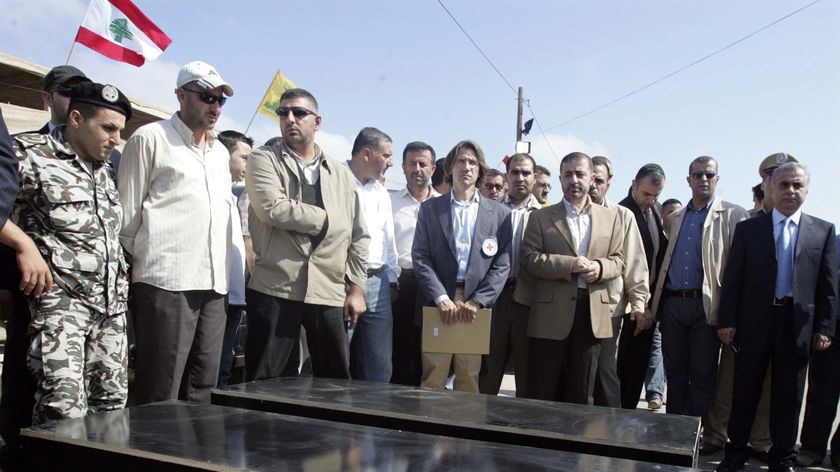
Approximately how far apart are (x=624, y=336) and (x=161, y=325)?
349 cm

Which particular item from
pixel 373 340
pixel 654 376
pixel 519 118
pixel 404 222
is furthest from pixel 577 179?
pixel 519 118

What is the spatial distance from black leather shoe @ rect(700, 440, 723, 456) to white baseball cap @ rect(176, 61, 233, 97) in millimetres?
3938

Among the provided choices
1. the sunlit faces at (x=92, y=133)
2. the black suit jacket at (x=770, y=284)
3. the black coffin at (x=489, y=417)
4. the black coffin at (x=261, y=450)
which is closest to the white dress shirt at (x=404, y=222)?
the black coffin at (x=489, y=417)

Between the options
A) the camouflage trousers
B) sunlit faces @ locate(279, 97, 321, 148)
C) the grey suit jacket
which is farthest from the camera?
the grey suit jacket

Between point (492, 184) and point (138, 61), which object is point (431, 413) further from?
point (138, 61)

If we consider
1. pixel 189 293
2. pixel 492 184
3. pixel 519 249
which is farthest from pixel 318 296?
pixel 492 184

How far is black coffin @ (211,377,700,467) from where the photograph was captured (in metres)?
2.13

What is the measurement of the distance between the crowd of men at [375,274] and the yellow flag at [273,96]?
289 cm

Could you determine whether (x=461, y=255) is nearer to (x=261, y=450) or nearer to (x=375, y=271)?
(x=375, y=271)

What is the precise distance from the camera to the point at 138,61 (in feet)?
23.2

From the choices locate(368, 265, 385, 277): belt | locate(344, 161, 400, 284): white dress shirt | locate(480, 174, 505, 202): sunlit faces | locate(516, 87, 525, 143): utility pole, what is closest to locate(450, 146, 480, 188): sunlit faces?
locate(344, 161, 400, 284): white dress shirt

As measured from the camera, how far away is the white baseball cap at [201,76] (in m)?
3.27

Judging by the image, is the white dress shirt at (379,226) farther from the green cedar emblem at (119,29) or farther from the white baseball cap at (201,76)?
the green cedar emblem at (119,29)

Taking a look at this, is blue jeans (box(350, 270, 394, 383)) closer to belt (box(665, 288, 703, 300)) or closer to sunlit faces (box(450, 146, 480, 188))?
sunlit faces (box(450, 146, 480, 188))
